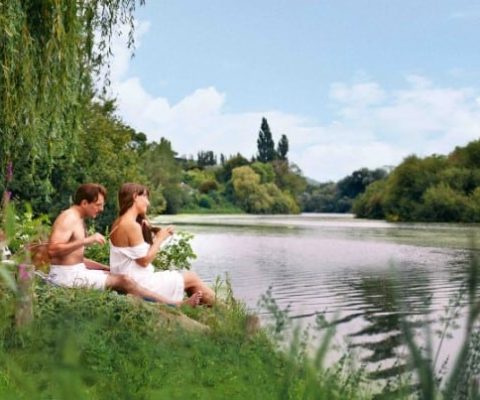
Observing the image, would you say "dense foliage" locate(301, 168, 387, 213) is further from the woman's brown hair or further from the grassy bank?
the grassy bank

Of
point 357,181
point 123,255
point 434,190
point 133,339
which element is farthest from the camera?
point 357,181

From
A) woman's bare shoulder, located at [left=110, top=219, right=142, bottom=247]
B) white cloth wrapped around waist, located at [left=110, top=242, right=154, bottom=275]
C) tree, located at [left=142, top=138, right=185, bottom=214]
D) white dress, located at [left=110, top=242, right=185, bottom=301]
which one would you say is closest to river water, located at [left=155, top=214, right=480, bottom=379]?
white dress, located at [left=110, top=242, right=185, bottom=301]

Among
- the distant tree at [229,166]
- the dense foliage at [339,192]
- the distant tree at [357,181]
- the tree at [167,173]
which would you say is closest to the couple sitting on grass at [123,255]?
the tree at [167,173]

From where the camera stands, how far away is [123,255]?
7.18m

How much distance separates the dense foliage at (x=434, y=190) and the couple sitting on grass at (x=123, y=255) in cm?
4918

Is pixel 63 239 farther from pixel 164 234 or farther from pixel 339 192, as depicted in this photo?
pixel 339 192

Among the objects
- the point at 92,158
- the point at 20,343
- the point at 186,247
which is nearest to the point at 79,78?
the point at 186,247

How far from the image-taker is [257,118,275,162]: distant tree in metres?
132

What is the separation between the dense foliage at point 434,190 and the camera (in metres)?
56.5

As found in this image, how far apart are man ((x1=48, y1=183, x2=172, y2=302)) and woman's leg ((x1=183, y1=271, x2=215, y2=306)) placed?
0.39 metres

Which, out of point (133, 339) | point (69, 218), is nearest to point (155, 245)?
point (69, 218)

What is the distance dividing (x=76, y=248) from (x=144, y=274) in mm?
770

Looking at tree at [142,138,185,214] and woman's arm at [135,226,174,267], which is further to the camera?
tree at [142,138,185,214]

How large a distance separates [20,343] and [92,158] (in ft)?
66.6
